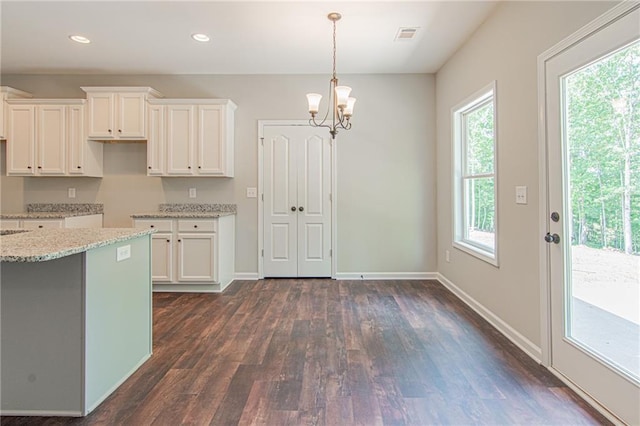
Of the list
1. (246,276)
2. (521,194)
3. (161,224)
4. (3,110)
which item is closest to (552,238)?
(521,194)

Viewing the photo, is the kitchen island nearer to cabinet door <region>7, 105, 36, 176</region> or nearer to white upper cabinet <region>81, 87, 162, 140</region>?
white upper cabinet <region>81, 87, 162, 140</region>

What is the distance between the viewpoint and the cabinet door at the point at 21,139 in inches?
159

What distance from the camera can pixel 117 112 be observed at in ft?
13.3

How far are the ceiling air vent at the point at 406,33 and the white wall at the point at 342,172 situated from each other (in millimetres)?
1022

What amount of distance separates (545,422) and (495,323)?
4.07 feet

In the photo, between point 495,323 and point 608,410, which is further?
point 495,323

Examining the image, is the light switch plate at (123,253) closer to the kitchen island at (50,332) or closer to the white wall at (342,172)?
the kitchen island at (50,332)

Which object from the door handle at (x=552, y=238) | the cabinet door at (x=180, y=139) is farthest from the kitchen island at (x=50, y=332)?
the door handle at (x=552, y=238)

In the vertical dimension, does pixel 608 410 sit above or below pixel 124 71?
below

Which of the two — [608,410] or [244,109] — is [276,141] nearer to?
[244,109]

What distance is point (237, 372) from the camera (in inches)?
83.1

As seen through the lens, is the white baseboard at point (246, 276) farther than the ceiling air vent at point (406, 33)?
Yes

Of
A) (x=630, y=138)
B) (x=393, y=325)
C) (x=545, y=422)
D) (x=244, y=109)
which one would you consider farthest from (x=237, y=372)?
(x=244, y=109)

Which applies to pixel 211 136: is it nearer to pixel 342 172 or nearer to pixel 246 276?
pixel 342 172
